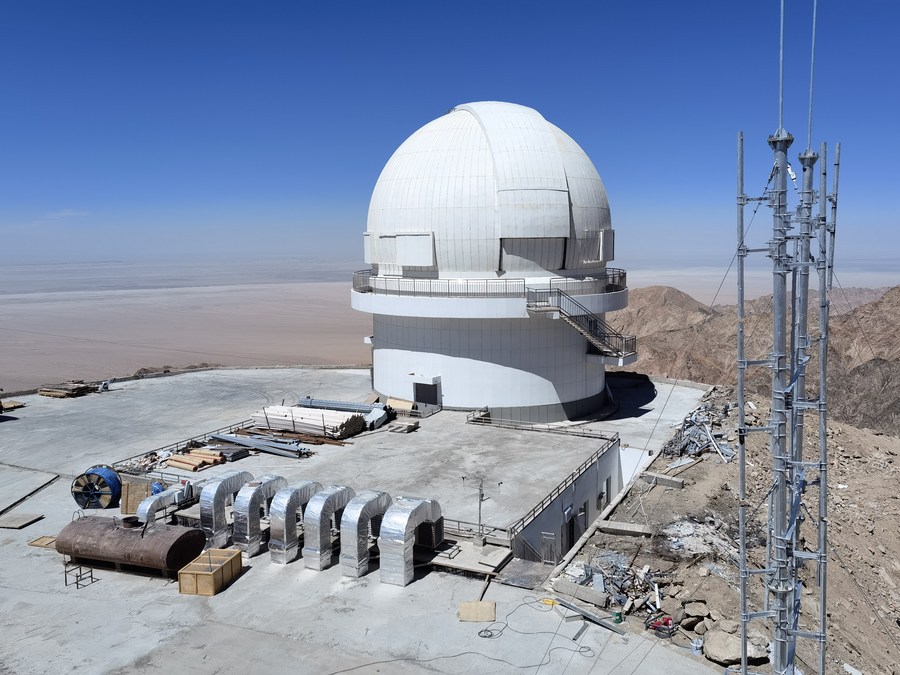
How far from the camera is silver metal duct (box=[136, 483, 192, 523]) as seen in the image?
17.3m

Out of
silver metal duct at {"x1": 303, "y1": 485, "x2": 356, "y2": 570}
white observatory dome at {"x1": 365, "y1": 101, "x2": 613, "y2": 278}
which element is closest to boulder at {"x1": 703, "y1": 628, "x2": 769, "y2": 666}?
silver metal duct at {"x1": 303, "y1": 485, "x2": 356, "y2": 570}

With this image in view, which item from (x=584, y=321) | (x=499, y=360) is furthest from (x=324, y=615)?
(x=584, y=321)

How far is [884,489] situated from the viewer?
24281mm

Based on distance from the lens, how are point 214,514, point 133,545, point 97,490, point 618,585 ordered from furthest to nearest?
point 97,490, point 214,514, point 133,545, point 618,585

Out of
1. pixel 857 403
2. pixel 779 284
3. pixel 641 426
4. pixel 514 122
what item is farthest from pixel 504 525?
pixel 857 403

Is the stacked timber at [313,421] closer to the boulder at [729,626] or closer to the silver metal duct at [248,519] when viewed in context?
the silver metal duct at [248,519]

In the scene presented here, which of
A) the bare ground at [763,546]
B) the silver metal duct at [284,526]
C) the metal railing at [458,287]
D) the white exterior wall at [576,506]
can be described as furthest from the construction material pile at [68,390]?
the bare ground at [763,546]

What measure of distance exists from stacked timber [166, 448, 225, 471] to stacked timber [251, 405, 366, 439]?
3.17 meters

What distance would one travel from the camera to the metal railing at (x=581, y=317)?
2723 cm

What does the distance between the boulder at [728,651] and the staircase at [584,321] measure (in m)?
15.7

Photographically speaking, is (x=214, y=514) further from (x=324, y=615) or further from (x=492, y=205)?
(x=492, y=205)

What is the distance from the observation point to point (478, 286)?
90.6ft

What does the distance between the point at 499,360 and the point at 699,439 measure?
8.00 meters

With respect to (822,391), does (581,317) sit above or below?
below
